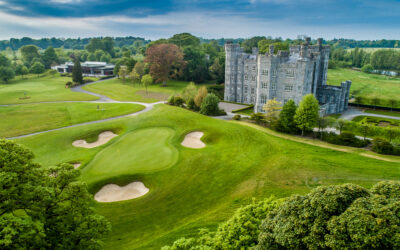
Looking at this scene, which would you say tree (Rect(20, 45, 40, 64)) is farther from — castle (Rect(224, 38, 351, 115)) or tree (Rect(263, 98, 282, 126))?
tree (Rect(263, 98, 282, 126))

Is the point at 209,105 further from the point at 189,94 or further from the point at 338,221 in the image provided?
the point at 338,221

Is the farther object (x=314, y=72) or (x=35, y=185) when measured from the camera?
(x=314, y=72)

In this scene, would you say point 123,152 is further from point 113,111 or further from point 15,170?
point 113,111

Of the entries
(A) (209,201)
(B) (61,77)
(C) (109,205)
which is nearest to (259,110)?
(A) (209,201)

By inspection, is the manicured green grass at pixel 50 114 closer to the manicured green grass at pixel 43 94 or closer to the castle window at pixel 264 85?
the manicured green grass at pixel 43 94

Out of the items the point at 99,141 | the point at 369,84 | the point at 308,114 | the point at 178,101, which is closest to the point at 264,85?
the point at 308,114
